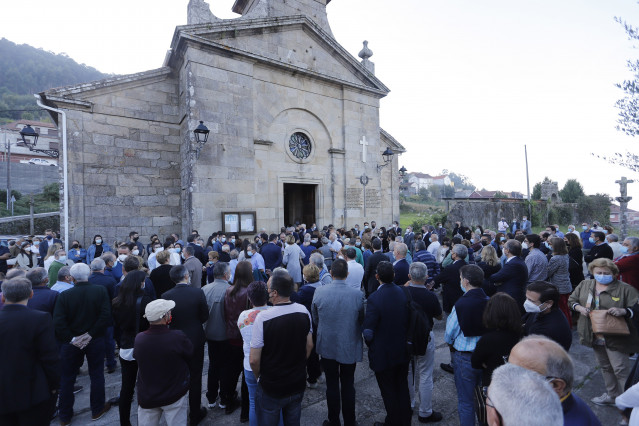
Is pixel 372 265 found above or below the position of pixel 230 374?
above

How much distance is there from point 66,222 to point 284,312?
9.52 meters

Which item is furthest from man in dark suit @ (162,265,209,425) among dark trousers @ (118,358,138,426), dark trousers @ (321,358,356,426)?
dark trousers @ (321,358,356,426)

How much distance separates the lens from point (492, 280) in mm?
4645

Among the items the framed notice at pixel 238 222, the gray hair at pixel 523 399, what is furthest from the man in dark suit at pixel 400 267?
the framed notice at pixel 238 222

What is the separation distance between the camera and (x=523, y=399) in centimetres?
122

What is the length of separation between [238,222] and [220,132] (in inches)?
119

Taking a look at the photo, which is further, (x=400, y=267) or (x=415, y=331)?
(x=400, y=267)

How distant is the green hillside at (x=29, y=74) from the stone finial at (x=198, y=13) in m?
66.2

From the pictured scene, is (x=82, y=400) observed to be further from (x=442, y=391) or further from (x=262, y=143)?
(x=262, y=143)

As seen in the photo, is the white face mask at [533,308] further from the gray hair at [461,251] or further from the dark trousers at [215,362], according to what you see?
the dark trousers at [215,362]

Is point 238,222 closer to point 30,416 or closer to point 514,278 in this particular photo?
point 30,416

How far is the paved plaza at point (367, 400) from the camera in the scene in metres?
3.57

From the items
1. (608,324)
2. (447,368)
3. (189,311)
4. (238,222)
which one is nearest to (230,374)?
(189,311)

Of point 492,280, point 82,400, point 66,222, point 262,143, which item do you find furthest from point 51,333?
point 262,143
